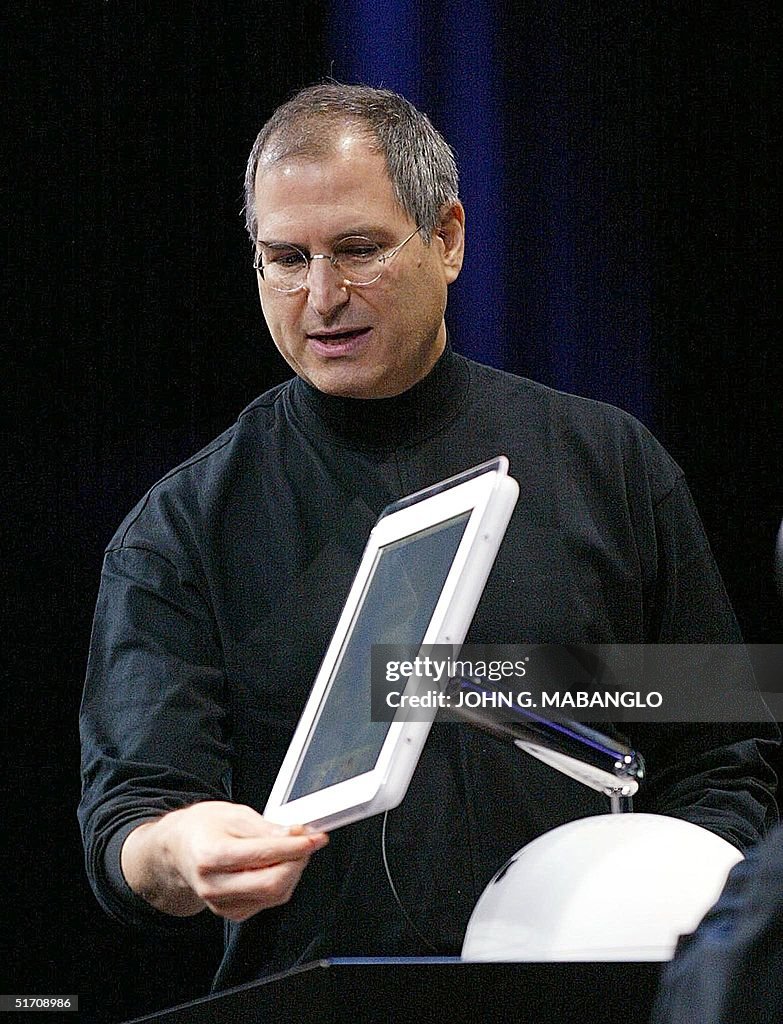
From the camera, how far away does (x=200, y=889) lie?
0.85 meters

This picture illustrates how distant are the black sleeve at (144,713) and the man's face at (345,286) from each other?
0.72 ft

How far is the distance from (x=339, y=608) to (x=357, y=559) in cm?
4

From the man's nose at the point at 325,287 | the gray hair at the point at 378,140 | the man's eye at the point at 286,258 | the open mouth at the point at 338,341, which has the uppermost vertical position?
the gray hair at the point at 378,140

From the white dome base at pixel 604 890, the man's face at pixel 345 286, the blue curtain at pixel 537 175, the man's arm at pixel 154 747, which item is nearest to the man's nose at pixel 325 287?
the man's face at pixel 345 286

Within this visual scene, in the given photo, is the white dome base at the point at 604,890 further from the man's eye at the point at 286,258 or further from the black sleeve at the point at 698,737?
the man's eye at the point at 286,258

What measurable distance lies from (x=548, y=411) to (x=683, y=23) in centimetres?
56

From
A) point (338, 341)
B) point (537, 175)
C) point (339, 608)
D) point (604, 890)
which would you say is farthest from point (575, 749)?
point (537, 175)

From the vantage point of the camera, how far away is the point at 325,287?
1259 millimetres

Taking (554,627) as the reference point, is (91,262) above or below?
above

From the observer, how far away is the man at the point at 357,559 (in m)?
1.16

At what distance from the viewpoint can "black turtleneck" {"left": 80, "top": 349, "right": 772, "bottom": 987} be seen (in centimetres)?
115

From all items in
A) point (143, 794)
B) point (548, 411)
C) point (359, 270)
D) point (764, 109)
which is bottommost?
point (143, 794)

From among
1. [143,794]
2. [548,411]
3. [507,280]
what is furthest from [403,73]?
[143,794]

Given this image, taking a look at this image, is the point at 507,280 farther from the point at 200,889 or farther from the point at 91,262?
the point at 200,889
